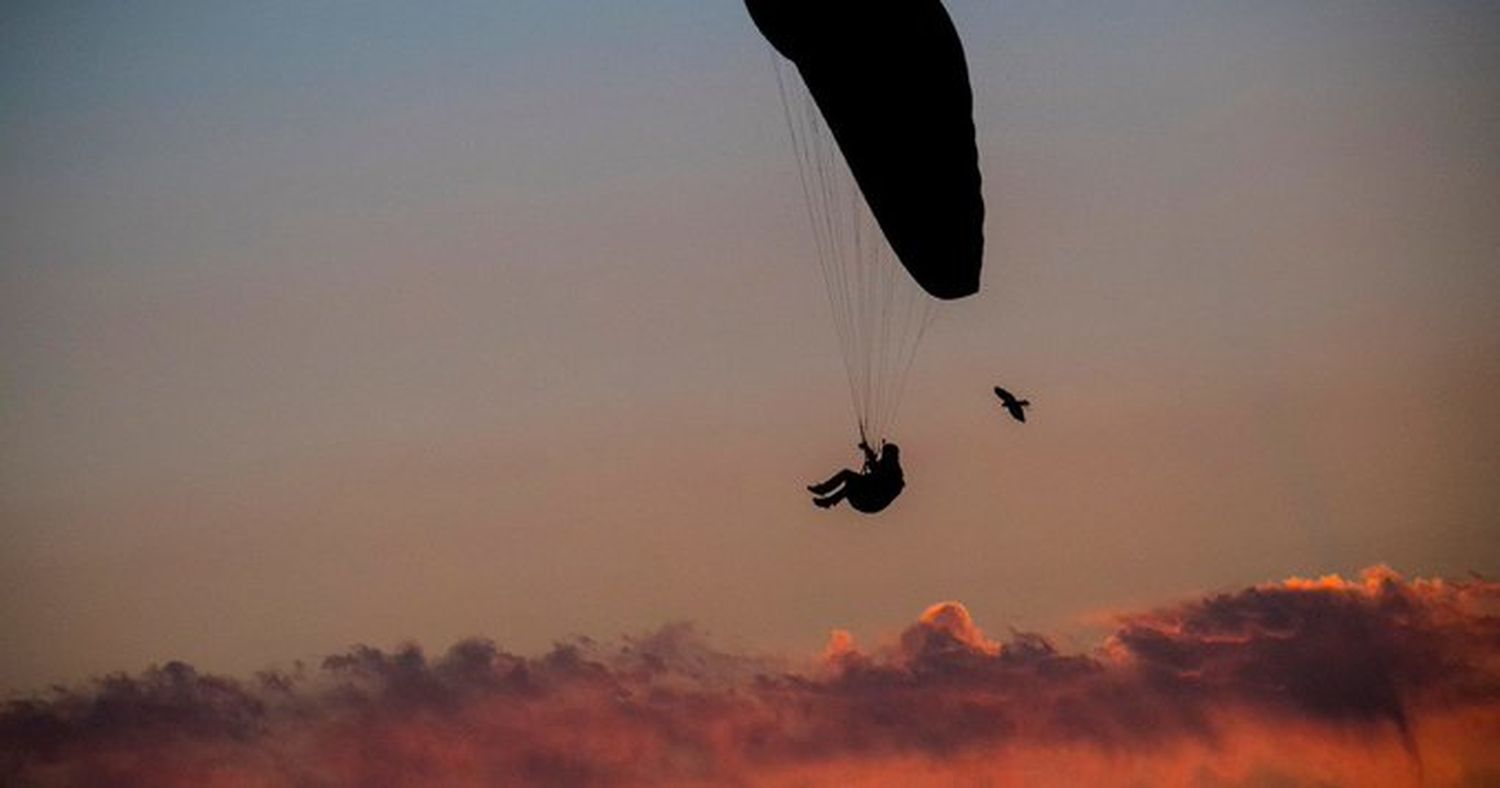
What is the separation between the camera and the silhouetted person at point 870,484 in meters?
38.3

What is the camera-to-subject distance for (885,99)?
3678cm

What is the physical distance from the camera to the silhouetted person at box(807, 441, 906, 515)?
126 ft

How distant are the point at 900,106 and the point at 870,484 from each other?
5.93 metres

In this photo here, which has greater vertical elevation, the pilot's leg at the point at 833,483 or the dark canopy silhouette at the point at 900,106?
the dark canopy silhouette at the point at 900,106

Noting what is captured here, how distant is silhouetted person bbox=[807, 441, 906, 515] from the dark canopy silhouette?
356 centimetres

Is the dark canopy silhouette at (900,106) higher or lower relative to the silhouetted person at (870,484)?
higher

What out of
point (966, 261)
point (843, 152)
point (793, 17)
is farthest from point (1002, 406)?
point (793, 17)

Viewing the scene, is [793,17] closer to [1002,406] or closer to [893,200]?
[893,200]

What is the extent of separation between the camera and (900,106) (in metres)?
36.8

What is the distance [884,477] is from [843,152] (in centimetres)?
513

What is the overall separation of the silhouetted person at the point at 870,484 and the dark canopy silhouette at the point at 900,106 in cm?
356

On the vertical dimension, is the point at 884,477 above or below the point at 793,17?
below

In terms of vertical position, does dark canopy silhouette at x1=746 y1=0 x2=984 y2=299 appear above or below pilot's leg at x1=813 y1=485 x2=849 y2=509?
above

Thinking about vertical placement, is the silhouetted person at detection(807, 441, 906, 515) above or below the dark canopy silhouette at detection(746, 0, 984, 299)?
below
